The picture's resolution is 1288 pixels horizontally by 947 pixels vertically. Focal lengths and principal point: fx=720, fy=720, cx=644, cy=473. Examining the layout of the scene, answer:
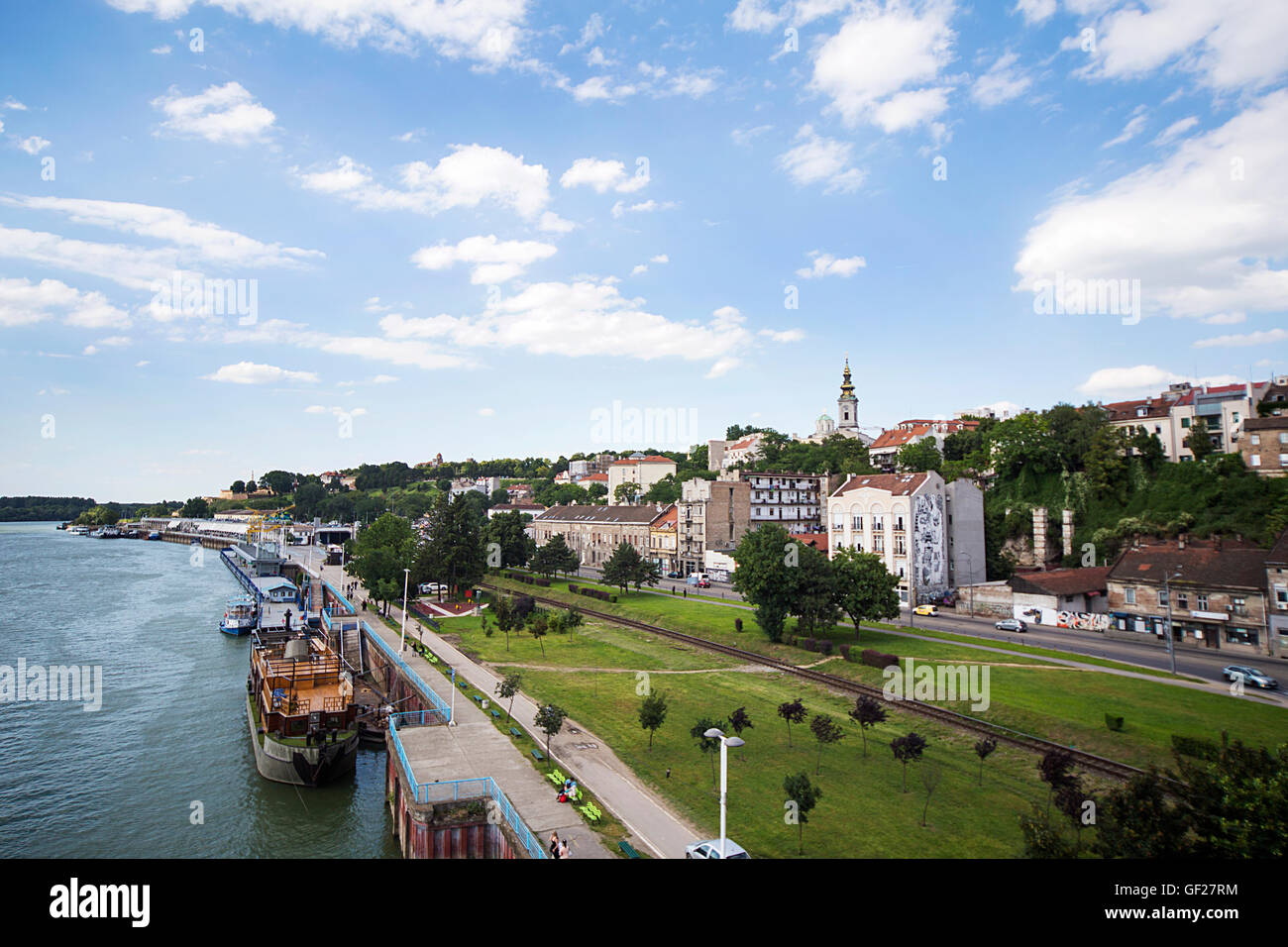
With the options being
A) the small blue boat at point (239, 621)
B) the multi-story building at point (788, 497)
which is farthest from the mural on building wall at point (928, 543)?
the small blue boat at point (239, 621)

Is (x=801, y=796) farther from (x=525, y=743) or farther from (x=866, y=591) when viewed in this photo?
(x=866, y=591)

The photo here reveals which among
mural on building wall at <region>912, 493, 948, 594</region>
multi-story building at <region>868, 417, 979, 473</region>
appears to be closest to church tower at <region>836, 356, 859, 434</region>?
multi-story building at <region>868, 417, 979, 473</region>

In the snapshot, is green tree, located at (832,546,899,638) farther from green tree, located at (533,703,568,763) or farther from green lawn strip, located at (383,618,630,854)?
green tree, located at (533,703,568,763)

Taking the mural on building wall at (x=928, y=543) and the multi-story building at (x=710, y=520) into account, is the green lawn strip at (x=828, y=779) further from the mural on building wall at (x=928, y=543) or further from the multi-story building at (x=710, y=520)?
the multi-story building at (x=710, y=520)

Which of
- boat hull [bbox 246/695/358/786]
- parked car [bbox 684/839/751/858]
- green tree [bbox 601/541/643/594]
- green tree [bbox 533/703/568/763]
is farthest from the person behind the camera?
green tree [bbox 601/541/643/594]

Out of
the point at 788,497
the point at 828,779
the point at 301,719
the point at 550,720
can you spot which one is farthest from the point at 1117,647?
the point at 788,497

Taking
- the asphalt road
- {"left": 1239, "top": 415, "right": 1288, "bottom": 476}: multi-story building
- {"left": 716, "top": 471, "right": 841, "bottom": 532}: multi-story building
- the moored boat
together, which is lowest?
the moored boat
